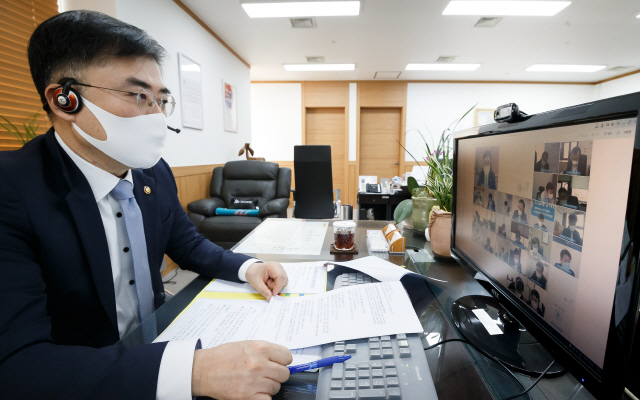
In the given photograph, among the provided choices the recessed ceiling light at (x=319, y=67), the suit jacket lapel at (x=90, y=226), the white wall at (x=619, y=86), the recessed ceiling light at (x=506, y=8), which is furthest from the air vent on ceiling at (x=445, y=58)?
the suit jacket lapel at (x=90, y=226)

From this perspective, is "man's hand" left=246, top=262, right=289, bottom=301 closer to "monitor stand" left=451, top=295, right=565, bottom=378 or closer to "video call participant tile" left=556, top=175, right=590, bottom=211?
"monitor stand" left=451, top=295, right=565, bottom=378

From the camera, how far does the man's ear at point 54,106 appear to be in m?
0.73

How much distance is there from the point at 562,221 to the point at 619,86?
824 centimetres

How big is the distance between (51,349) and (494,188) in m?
0.85

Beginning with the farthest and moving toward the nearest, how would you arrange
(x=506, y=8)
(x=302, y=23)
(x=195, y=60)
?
(x=302, y=23), (x=195, y=60), (x=506, y=8)

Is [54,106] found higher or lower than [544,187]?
higher

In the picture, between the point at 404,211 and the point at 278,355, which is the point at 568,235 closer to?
the point at 278,355

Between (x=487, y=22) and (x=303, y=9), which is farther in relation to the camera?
(x=487, y=22)

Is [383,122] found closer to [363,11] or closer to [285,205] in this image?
[363,11]

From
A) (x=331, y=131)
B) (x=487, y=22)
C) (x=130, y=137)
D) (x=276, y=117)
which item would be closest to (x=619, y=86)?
(x=487, y=22)

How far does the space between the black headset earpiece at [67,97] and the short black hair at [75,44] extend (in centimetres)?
4

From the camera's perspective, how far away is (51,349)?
0.47 m

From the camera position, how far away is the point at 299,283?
0.80 meters

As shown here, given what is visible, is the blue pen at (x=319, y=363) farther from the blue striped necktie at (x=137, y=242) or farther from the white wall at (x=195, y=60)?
the white wall at (x=195, y=60)
